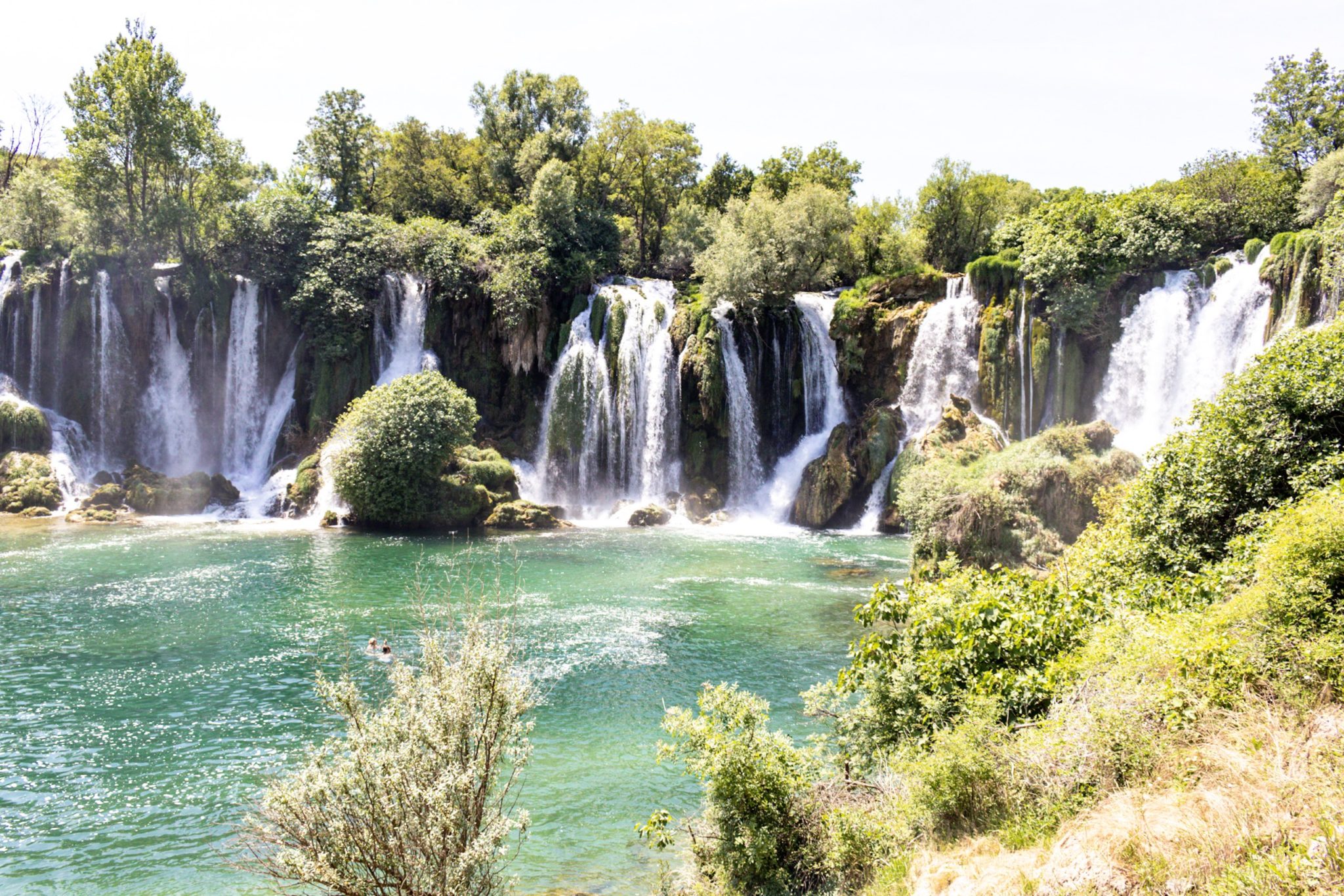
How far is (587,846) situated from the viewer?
30.2 ft

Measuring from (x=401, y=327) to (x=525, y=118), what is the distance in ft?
63.7

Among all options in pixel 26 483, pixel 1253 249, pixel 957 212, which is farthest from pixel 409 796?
pixel 957 212

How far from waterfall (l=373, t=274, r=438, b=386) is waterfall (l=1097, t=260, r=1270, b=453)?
31.4m

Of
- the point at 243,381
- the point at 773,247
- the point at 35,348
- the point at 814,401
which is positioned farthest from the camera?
the point at 243,381

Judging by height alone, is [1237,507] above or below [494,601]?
above

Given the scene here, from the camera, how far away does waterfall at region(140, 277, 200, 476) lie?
1518 inches

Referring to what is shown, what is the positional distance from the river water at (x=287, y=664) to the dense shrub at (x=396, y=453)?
2649 mm

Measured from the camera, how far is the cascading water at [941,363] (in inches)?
1367

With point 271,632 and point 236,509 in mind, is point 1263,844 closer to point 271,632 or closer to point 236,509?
point 271,632

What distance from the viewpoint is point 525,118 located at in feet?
171

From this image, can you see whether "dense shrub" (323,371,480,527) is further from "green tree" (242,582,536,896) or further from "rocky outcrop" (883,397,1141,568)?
"green tree" (242,582,536,896)

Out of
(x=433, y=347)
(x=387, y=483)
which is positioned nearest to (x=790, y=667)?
(x=387, y=483)

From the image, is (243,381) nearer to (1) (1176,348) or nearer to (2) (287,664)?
(2) (287,664)

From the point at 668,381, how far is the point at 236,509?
1994 cm
